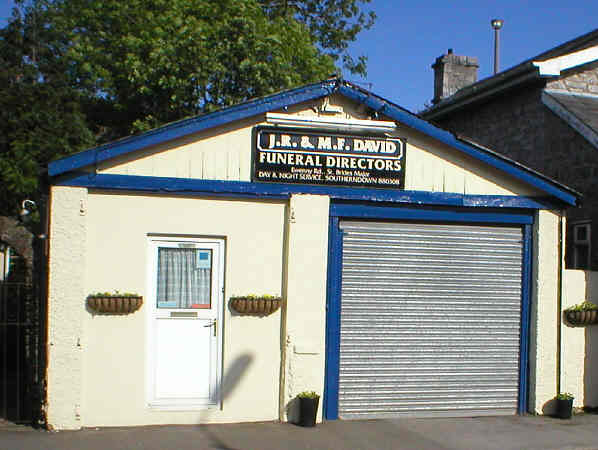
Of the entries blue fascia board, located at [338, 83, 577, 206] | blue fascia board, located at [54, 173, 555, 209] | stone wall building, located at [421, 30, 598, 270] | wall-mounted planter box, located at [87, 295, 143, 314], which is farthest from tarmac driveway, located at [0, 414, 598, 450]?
stone wall building, located at [421, 30, 598, 270]

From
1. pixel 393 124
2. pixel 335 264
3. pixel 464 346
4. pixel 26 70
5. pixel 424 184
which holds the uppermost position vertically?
pixel 26 70

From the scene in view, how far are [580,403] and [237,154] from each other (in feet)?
18.5

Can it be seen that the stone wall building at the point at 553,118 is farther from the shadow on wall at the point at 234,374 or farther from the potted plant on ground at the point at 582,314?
the shadow on wall at the point at 234,374

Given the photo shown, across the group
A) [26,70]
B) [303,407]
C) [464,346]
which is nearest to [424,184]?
[464,346]

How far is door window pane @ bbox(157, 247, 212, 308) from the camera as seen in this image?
25.8ft

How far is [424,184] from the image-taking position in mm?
8594

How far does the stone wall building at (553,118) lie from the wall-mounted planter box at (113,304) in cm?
694

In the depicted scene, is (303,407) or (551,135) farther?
(551,135)

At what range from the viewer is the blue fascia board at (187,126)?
7375 mm

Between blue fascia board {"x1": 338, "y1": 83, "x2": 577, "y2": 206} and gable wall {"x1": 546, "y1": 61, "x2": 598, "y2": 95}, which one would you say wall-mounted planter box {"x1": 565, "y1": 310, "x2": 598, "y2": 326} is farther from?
gable wall {"x1": 546, "y1": 61, "x2": 598, "y2": 95}

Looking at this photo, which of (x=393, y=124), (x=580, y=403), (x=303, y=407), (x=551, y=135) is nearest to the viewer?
(x=303, y=407)

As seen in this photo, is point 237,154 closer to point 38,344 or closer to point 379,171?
point 379,171

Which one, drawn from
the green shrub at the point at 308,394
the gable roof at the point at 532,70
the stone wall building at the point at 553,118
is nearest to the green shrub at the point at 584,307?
the stone wall building at the point at 553,118

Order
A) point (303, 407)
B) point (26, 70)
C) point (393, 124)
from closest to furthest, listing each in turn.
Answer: point (303, 407)
point (393, 124)
point (26, 70)
